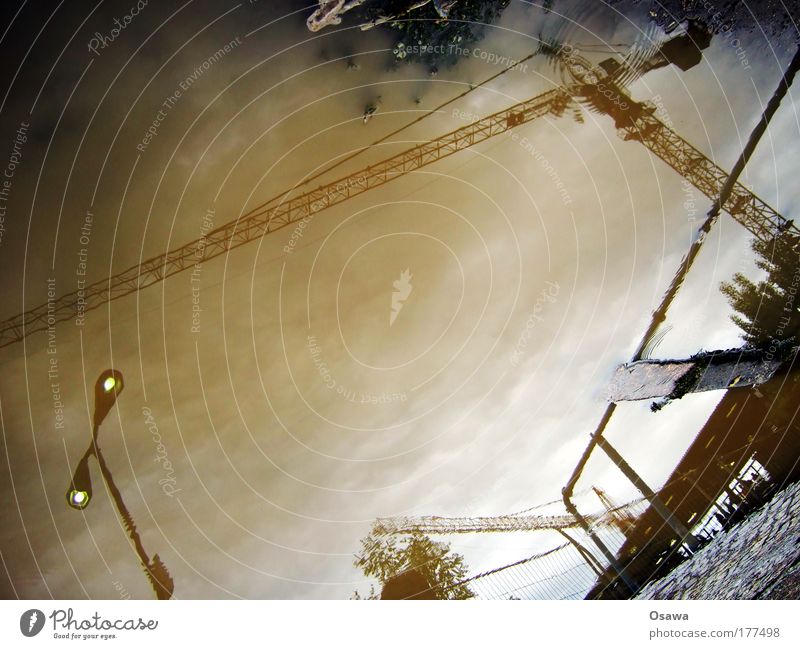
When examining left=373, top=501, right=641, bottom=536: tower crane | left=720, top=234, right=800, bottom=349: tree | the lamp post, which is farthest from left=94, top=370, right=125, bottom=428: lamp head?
left=720, top=234, right=800, bottom=349: tree

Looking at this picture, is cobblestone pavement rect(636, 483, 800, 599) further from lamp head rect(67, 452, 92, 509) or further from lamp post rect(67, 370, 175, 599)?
lamp head rect(67, 452, 92, 509)

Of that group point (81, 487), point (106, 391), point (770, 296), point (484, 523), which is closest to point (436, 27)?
point (106, 391)

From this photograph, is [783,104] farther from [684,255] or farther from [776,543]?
[776,543]

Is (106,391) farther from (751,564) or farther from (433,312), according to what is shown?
(751,564)

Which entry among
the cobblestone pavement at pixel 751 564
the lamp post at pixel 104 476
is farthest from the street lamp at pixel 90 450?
the cobblestone pavement at pixel 751 564

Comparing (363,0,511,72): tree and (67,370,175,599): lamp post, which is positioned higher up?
(363,0,511,72): tree
